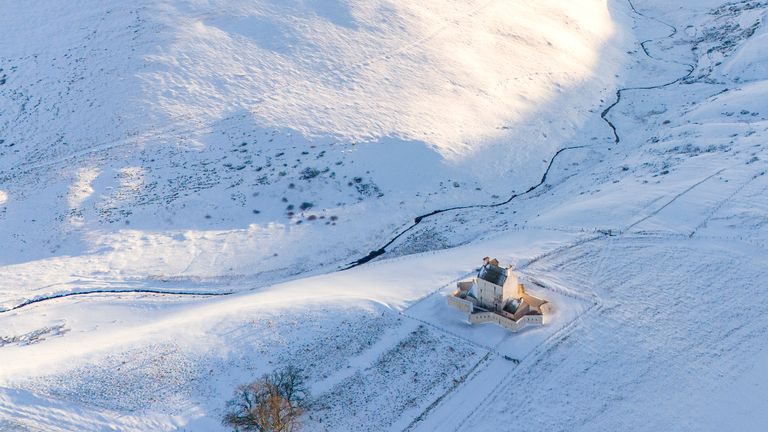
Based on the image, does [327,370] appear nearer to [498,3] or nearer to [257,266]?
[257,266]

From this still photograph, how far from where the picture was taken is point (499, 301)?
95.9 feet

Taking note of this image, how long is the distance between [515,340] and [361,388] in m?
7.40

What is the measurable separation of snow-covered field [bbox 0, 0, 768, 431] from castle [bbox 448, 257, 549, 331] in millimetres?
779

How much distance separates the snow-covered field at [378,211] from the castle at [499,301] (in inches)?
30.7

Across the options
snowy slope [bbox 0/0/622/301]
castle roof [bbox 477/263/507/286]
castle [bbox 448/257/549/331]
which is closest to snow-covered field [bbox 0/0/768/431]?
snowy slope [bbox 0/0/622/301]

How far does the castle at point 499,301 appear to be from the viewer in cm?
2878

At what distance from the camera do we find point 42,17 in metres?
60.9

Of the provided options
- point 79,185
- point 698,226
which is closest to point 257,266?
point 79,185

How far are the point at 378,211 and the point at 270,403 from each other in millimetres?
21264

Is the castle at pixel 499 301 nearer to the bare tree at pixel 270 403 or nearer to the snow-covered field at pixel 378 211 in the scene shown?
the snow-covered field at pixel 378 211

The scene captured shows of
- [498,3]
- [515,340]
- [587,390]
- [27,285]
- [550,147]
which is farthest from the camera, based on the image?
[498,3]

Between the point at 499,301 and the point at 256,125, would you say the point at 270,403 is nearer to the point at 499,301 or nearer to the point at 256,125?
the point at 499,301

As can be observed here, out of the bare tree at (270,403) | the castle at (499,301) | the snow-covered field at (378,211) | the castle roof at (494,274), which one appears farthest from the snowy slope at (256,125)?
the castle roof at (494,274)

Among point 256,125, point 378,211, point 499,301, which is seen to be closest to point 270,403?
point 499,301
